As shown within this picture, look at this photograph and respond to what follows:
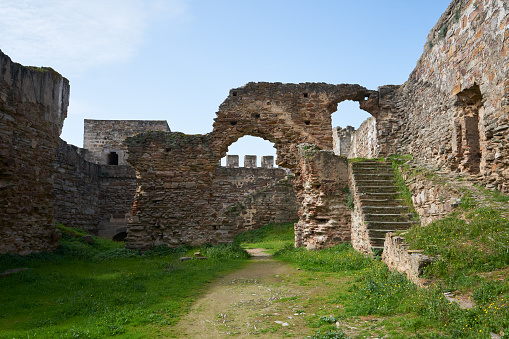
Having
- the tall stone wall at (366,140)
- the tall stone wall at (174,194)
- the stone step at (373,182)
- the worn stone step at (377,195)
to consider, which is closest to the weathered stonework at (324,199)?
the stone step at (373,182)

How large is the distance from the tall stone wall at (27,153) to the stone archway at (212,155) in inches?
114

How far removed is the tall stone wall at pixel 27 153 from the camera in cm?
947

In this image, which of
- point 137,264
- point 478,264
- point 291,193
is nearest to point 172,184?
point 137,264

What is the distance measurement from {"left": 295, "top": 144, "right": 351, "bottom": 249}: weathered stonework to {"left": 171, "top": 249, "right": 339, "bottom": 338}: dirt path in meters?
3.06

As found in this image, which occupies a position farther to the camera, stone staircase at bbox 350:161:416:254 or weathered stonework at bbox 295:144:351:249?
weathered stonework at bbox 295:144:351:249

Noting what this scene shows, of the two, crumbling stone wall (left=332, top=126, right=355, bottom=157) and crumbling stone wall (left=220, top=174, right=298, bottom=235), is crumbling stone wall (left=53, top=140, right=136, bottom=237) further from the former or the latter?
crumbling stone wall (left=332, top=126, right=355, bottom=157)

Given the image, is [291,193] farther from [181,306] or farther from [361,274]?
[181,306]

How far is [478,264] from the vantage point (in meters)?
5.34

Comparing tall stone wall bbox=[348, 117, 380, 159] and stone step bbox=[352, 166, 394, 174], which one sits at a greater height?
tall stone wall bbox=[348, 117, 380, 159]

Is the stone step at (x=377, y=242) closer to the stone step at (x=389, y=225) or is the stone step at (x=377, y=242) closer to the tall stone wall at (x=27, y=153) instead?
the stone step at (x=389, y=225)

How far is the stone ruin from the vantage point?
9.12 metres

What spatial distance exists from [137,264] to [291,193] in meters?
10.5

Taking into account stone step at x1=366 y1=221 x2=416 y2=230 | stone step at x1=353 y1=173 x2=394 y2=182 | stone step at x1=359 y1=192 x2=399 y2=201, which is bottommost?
stone step at x1=366 y1=221 x2=416 y2=230

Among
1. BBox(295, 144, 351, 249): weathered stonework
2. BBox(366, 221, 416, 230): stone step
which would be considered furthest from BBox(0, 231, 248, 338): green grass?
BBox(366, 221, 416, 230): stone step
